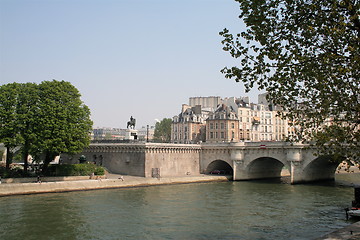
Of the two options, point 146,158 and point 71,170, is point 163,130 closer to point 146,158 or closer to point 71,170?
point 146,158

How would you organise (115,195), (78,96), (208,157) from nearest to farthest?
(115,195) → (78,96) → (208,157)

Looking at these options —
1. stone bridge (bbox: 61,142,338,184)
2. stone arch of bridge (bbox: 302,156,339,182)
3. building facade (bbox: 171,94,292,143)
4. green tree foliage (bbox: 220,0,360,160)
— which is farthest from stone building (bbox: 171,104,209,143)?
green tree foliage (bbox: 220,0,360,160)

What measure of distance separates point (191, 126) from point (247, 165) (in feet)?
124

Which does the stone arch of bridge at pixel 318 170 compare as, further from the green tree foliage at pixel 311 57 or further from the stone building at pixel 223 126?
the green tree foliage at pixel 311 57

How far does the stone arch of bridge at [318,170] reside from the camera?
6131cm

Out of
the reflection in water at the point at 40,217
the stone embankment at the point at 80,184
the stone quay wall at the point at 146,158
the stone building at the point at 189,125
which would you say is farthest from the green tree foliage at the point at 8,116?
the stone building at the point at 189,125

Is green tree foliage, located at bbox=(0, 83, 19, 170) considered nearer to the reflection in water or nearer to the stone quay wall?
the reflection in water

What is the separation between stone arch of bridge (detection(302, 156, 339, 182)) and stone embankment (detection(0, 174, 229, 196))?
50.2 ft

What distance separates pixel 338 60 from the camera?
55.2 feet

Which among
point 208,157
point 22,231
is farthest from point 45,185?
point 208,157

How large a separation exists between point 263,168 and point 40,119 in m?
41.7

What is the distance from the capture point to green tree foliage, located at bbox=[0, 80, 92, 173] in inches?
1989

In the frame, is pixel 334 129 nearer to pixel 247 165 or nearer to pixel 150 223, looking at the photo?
pixel 150 223

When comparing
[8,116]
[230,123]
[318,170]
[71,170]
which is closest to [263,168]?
[318,170]
